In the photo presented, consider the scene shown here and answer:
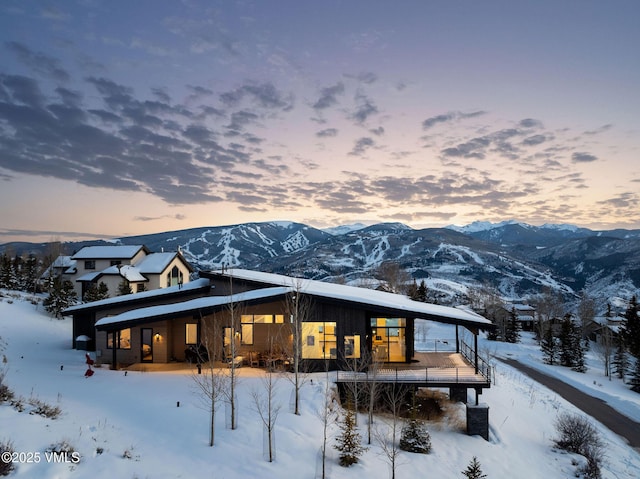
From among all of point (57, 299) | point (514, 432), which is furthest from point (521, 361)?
point (57, 299)

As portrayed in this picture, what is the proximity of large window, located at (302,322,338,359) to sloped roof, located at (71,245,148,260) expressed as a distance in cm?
3807

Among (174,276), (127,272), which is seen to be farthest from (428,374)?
(174,276)

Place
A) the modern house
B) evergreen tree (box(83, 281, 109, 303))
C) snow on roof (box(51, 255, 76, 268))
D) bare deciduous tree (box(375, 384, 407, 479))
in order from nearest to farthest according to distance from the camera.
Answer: bare deciduous tree (box(375, 384, 407, 479)), the modern house, evergreen tree (box(83, 281, 109, 303)), snow on roof (box(51, 255, 76, 268))

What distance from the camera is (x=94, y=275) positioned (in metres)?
50.1

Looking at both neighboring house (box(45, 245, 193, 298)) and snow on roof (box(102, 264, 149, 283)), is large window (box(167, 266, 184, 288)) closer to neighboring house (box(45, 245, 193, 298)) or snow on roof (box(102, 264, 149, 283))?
neighboring house (box(45, 245, 193, 298))

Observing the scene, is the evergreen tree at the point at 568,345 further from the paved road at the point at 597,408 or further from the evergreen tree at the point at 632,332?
the paved road at the point at 597,408

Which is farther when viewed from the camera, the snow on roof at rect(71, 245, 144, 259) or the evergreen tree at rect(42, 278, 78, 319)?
the snow on roof at rect(71, 245, 144, 259)

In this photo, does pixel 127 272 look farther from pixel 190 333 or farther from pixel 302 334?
pixel 302 334

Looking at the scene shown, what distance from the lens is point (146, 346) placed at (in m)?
24.6

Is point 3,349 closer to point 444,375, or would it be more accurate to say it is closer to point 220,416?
point 220,416

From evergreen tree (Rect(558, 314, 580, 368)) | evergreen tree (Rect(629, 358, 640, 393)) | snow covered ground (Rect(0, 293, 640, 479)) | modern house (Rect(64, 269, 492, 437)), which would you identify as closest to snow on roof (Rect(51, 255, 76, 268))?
snow covered ground (Rect(0, 293, 640, 479))

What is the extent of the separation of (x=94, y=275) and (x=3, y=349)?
86.8ft

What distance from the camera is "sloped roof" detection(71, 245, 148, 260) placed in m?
52.8

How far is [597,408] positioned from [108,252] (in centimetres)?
5454
